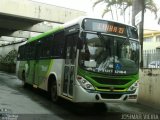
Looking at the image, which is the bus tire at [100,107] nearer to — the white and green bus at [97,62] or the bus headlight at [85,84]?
the white and green bus at [97,62]

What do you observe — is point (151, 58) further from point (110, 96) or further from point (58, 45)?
point (110, 96)

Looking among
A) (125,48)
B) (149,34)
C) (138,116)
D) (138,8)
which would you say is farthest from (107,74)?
(149,34)

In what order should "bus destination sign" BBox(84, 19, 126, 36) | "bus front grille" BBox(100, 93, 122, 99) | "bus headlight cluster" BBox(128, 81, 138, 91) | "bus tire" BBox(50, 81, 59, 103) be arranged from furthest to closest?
"bus tire" BBox(50, 81, 59, 103), "bus headlight cluster" BBox(128, 81, 138, 91), "bus destination sign" BBox(84, 19, 126, 36), "bus front grille" BBox(100, 93, 122, 99)

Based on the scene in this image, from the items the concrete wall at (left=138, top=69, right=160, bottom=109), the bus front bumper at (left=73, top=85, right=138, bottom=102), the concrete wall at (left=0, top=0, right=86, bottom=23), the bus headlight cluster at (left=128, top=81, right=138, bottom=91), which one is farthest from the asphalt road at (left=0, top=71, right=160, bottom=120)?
the concrete wall at (left=0, top=0, right=86, bottom=23)

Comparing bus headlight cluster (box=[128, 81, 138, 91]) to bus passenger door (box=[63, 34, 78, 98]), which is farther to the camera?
bus headlight cluster (box=[128, 81, 138, 91])

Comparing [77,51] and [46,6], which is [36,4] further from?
[77,51]

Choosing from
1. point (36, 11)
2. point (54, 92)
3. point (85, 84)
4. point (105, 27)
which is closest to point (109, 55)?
point (105, 27)

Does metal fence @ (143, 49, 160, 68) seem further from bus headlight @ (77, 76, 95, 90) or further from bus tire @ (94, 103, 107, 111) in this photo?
bus headlight @ (77, 76, 95, 90)

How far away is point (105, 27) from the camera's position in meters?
10.2

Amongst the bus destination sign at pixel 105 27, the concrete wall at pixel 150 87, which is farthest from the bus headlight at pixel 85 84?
the concrete wall at pixel 150 87

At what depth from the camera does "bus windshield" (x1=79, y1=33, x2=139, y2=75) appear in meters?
9.63

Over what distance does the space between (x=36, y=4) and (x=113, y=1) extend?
1027cm

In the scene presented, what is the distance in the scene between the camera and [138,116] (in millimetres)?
10305

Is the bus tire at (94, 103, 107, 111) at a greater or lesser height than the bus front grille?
lesser
